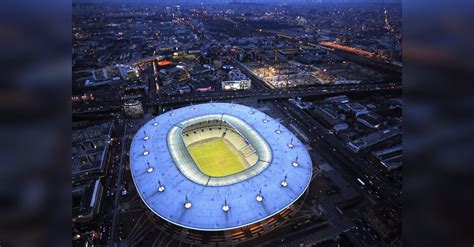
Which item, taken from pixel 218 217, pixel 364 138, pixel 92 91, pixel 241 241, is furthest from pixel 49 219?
pixel 92 91

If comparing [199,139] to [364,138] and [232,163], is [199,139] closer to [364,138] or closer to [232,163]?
[232,163]

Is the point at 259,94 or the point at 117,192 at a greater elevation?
the point at 259,94

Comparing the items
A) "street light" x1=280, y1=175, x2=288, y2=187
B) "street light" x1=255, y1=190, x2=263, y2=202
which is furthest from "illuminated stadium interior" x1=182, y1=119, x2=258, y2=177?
"street light" x1=255, y1=190, x2=263, y2=202

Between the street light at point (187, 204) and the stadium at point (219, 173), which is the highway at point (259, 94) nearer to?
the stadium at point (219, 173)

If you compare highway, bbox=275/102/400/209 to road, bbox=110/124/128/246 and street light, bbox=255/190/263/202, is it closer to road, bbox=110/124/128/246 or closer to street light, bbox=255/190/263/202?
street light, bbox=255/190/263/202

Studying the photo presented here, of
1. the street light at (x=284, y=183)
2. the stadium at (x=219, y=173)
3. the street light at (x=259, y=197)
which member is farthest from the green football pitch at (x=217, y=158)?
the street light at (x=259, y=197)

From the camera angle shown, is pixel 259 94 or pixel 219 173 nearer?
pixel 219 173

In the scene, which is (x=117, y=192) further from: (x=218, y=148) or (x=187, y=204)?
(x=218, y=148)

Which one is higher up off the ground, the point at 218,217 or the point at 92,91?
the point at 92,91

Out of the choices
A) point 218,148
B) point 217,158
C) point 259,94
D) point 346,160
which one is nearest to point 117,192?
point 217,158
